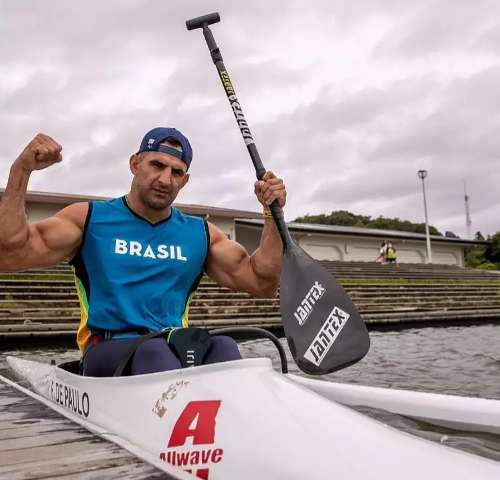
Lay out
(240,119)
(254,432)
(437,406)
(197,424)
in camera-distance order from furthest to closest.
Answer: (240,119), (437,406), (197,424), (254,432)

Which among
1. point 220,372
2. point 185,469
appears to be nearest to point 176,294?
point 220,372

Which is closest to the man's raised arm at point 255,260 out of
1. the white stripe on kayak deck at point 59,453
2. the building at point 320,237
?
the white stripe on kayak deck at point 59,453

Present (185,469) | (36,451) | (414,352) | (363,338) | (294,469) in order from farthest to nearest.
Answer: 1. (414,352)
2. (363,338)
3. (36,451)
4. (185,469)
5. (294,469)

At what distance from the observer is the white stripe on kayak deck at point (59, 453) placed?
89.6 inches

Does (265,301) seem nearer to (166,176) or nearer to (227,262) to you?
(227,262)

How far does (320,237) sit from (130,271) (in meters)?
31.5

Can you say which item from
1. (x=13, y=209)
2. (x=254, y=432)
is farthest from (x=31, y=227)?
(x=254, y=432)

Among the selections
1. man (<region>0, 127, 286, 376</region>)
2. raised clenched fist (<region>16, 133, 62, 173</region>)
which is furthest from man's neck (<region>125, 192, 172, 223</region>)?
raised clenched fist (<region>16, 133, 62, 173</region>)

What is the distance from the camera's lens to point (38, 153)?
2980 mm

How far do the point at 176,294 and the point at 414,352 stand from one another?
8.13 meters

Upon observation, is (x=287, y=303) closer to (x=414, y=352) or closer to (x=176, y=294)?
(x=176, y=294)

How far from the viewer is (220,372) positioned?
2.43 m

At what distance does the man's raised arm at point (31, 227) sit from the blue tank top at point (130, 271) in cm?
11

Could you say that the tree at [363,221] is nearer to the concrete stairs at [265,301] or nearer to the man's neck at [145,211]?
the concrete stairs at [265,301]
